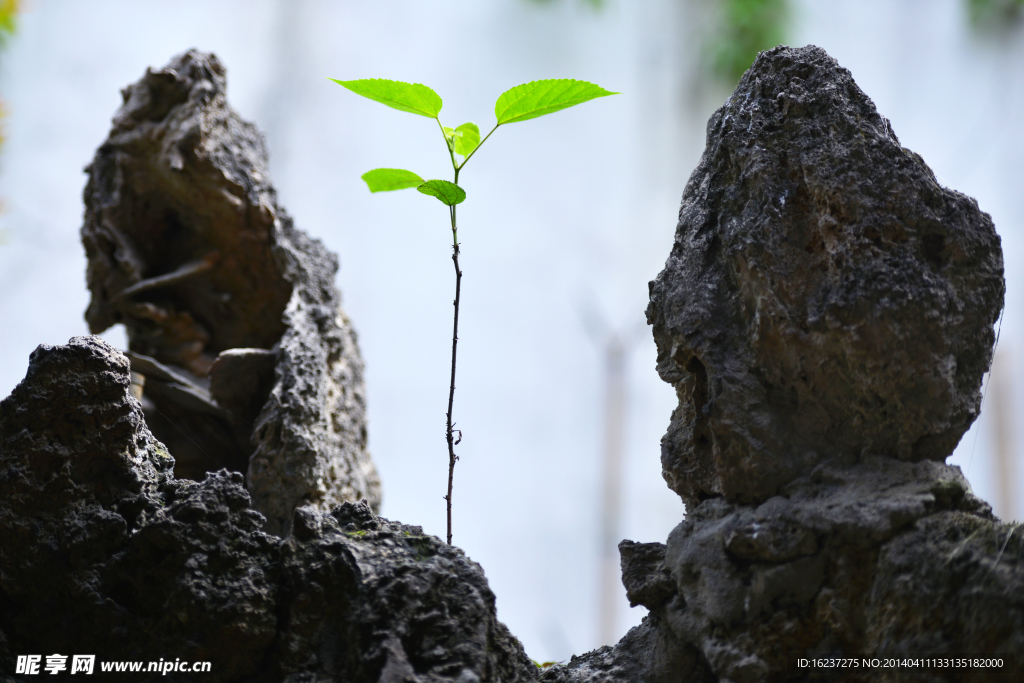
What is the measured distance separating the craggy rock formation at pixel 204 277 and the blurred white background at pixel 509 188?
1366 mm

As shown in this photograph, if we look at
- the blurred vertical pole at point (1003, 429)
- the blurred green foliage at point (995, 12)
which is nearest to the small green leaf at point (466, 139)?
the blurred vertical pole at point (1003, 429)

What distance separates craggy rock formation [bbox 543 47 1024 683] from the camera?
1.07m

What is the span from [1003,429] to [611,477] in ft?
7.28

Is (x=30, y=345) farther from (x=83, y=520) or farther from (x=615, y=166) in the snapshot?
(x=615, y=166)

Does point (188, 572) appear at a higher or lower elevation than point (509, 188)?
lower

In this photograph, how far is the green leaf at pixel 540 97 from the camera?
1381 mm

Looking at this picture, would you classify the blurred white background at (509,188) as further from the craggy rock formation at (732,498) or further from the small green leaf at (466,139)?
the craggy rock formation at (732,498)

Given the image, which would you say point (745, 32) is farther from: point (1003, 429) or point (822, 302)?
point (822, 302)

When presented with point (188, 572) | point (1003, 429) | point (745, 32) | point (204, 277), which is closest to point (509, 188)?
point (745, 32)

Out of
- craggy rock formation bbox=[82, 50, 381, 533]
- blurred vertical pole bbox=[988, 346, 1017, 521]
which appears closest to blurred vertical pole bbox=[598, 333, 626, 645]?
blurred vertical pole bbox=[988, 346, 1017, 521]

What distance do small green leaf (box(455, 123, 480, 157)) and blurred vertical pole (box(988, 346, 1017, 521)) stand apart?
3.76 meters

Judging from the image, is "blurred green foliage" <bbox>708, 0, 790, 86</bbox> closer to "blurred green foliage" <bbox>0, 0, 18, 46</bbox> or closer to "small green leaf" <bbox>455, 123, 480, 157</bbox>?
"small green leaf" <bbox>455, 123, 480, 157</bbox>

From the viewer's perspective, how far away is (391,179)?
5.08 feet

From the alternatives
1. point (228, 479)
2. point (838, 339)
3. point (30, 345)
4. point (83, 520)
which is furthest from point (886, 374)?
point (30, 345)
